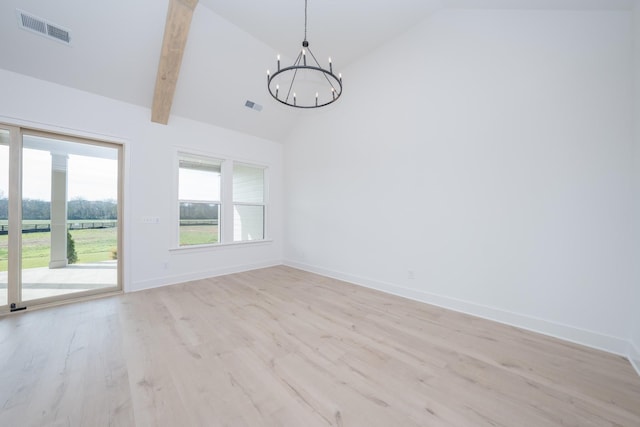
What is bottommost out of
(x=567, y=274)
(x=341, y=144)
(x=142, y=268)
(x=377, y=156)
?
(x=142, y=268)

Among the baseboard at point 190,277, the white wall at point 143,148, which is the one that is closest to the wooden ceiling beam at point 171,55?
the white wall at point 143,148

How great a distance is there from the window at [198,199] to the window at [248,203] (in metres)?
0.40

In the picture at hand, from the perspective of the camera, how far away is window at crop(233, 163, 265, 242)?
519 centimetres

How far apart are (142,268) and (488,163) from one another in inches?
206

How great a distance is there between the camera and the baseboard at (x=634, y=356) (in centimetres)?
196

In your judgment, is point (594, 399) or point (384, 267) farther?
point (384, 267)

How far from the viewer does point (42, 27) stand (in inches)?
106

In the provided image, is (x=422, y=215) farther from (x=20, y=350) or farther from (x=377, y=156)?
(x=20, y=350)

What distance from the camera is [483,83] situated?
2869 millimetres

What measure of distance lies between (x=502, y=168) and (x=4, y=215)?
6113 millimetres

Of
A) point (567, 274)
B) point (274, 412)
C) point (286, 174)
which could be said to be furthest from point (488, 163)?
point (286, 174)

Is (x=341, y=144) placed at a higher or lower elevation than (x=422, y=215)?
higher

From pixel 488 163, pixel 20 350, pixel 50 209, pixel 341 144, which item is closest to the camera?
pixel 20 350

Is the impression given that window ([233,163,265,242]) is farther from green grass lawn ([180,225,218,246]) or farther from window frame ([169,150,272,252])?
green grass lawn ([180,225,218,246])
